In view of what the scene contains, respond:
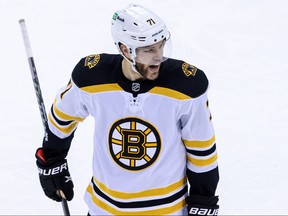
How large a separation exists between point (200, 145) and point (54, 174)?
0.77 meters

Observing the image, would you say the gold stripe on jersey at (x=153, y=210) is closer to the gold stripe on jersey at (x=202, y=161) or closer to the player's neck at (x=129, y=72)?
the gold stripe on jersey at (x=202, y=161)

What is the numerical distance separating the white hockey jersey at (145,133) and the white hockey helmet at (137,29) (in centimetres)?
11

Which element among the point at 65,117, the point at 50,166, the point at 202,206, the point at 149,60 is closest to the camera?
the point at 149,60

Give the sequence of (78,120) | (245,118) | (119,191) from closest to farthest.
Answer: (119,191), (78,120), (245,118)

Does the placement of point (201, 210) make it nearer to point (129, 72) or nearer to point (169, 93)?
point (169, 93)

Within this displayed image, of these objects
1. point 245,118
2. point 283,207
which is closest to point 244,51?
point 245,118

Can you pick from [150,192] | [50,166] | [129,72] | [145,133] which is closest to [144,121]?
[145,133]

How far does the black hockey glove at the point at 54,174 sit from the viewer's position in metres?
2.50

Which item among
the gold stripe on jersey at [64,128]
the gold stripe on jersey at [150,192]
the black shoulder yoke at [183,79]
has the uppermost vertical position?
the black shoulder yoke at [183,79]

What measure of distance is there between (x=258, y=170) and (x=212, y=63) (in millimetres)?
1541

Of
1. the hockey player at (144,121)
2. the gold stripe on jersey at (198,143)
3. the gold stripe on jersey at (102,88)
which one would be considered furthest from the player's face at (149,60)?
the gold stripe on jersey at (198,143)

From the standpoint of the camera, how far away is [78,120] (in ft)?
7.68

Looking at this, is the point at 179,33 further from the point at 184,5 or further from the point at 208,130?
the point at 208,130

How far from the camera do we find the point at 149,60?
1950 mm
